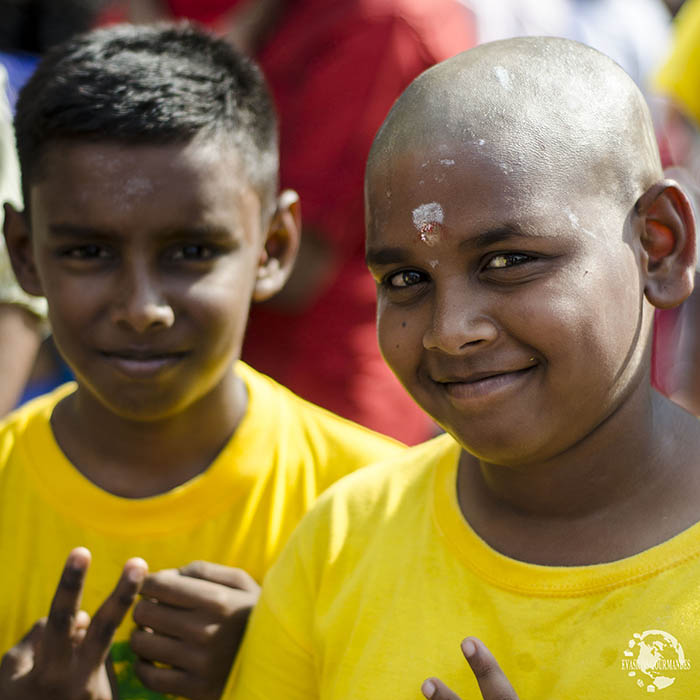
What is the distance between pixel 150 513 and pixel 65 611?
0.41 meters

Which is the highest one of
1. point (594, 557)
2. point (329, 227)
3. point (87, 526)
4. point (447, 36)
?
point (447, 36)

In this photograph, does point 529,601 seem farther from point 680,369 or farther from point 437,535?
point 680,369

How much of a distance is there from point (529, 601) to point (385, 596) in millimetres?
269

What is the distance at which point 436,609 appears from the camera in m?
1.73

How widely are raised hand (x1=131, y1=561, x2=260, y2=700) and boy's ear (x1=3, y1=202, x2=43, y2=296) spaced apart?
2.67ft

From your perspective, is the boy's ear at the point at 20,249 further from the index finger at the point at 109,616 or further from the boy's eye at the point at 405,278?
the boy's eye at the point at 405,278

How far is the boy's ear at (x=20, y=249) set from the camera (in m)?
2.47

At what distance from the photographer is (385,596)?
1792mm

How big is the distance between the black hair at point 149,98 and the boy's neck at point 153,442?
0.50 metres

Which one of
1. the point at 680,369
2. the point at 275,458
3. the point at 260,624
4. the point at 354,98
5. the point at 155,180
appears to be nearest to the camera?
the point at 260,624

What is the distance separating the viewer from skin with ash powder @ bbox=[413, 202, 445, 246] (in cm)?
162

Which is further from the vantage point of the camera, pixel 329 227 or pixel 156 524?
pixel 329 227

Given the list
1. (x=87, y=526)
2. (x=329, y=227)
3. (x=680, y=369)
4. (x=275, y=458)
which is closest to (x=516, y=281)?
(x=275, y=458)

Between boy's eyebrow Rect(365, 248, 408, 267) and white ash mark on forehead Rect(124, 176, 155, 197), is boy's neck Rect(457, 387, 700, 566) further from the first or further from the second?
white ash mark on forehead Rect(124, 176, 155, 197)
